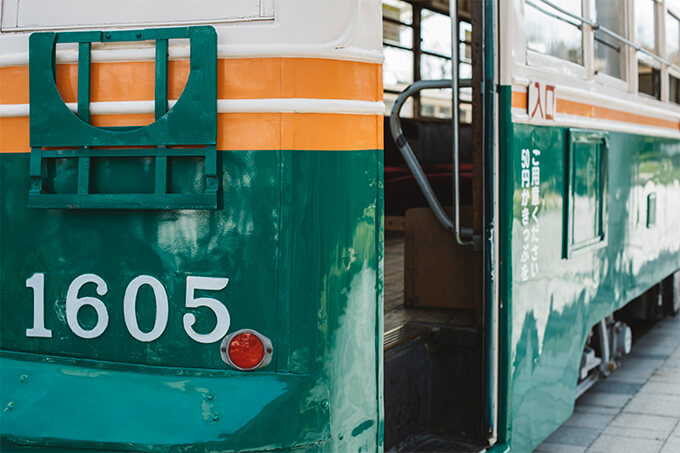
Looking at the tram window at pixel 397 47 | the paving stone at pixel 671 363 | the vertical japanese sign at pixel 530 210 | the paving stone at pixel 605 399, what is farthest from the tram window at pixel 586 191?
the tram window at pixel 397 47

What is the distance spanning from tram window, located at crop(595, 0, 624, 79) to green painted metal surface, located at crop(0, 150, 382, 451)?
2111 millimetres

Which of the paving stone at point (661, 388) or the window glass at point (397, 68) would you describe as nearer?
the paving stone at point (661, 388)

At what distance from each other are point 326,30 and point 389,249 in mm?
3789

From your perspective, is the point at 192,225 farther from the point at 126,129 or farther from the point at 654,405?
the point at 654,405

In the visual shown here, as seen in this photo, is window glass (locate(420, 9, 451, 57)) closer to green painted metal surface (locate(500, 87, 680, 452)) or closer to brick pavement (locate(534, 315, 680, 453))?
green painted metal surface (locate(500, 87, 680, 452))

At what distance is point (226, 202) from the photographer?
2.35 metres

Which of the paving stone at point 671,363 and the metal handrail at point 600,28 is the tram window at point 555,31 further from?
the paving stone at point 671,363

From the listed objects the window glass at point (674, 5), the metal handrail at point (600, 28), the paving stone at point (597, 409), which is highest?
the window glass at point (674, 5)

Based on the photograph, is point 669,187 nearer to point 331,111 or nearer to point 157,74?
point 331,111

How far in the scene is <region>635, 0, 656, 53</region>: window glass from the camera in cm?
477

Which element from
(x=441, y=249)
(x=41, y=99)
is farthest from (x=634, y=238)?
(x=41, y=99)

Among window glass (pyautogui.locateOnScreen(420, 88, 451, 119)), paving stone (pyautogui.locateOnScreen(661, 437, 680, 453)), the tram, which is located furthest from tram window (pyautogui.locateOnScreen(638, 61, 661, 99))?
the tram

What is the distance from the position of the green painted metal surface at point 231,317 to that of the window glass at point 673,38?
388 centimetres

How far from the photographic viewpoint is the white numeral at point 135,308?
2.40 metres
